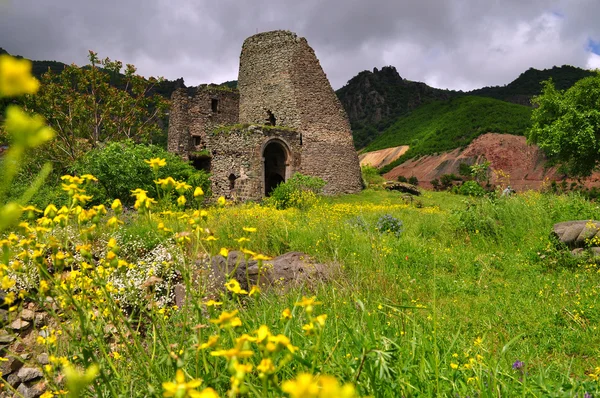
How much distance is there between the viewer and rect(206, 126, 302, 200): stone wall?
15.8m

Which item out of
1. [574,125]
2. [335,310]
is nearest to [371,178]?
[574,125]

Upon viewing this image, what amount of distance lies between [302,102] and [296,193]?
675cm

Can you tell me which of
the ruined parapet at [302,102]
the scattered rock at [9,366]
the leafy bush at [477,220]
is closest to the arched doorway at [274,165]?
the ruined parapet at [302,102]

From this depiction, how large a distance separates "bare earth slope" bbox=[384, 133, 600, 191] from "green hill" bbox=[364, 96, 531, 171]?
1207mm

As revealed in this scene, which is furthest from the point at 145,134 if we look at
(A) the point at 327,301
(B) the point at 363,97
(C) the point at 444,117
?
(B) the point at 363,97

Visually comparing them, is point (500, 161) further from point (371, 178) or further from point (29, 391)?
point (29, 391)

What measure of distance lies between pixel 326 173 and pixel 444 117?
35.4m

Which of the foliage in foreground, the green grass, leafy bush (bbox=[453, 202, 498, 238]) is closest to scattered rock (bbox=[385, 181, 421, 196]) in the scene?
the foliage in foreground

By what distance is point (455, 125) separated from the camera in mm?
41719

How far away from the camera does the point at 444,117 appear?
47875mm

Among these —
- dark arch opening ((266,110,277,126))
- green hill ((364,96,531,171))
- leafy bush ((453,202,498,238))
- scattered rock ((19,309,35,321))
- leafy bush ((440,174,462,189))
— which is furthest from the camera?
green hill ((364,96,531,171))

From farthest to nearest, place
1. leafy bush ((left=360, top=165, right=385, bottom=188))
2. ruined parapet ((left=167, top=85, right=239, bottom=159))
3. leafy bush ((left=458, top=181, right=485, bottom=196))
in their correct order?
leafy bush ((left=360, top=165, right=385, bottom=188)) < ruined parapet ((left=167, top=85, right=239, bottom=159)) < leafy bush ((left=458, top=181, right=485, bottom=196))

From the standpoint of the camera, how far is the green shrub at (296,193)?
1275 cm

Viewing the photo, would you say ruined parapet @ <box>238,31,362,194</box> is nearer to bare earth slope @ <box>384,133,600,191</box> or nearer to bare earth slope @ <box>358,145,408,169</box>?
bare earth slope @ <box>384,133,600,191</box>
